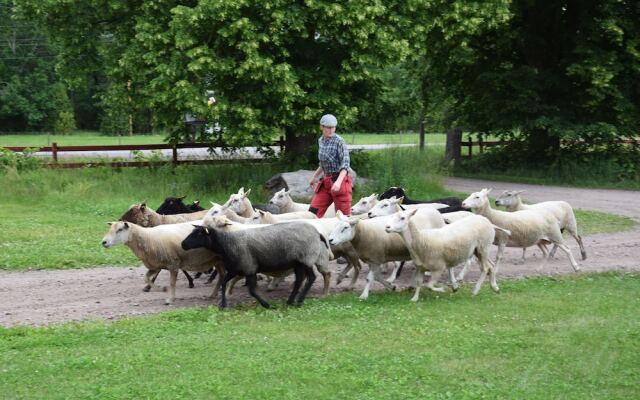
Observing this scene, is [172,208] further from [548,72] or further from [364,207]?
[548,72]

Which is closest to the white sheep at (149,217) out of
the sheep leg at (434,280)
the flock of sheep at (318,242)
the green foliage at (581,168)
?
the flock of sheep at (318,242)

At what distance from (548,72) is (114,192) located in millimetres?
15758

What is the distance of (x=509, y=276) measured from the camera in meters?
13.0

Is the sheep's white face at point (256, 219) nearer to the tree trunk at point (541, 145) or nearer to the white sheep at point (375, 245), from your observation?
the white sheep at point (375, 245)

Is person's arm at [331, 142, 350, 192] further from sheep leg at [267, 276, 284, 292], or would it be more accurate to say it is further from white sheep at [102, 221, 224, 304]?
white sheep at [102, 221, 224, 304]

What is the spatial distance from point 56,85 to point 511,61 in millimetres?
46740

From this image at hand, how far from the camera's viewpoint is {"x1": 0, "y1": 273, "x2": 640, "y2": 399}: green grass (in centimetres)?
736

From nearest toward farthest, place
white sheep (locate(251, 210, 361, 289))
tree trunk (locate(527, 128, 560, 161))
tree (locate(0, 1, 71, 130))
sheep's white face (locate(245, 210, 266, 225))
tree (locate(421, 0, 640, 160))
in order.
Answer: white sheep (locate(251, 210, 361, 289))
sheep's white face (locate(245, 210, 266, 225))
tree (locate(421, 0, 640, 160))
tree trunk (locate(527, 128, 560, 161))
tree (locate(0, 1, 71, 130))

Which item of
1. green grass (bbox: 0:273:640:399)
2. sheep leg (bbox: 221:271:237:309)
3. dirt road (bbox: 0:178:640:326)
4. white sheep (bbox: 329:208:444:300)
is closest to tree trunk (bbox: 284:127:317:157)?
dirt road (bbox: 0:178:640:326)

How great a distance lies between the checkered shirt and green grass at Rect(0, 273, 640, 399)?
8.86 feet

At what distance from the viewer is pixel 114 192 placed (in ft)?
70.5

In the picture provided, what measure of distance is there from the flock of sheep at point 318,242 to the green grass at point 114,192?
10.4 feet

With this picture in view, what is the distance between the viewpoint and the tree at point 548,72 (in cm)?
2580

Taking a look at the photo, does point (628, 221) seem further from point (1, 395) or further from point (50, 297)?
point (1, 395)
